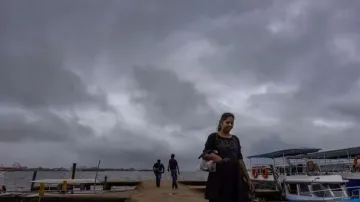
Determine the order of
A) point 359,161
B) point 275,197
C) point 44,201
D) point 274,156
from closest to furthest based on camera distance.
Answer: point 44,201, point 275,197, point 359,161, point 274,156

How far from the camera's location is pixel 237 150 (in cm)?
374

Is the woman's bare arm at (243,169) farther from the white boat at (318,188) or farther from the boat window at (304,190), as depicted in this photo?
the boat window at (304,190)

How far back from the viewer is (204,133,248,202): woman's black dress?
3.53 meters

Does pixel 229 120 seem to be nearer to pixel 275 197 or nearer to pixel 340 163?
pixel 275 197

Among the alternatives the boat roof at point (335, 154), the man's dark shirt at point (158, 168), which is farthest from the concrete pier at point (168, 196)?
the boat roof at point (335, 154)

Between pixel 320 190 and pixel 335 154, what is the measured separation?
1241cm

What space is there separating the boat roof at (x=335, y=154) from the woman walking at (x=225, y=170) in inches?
897

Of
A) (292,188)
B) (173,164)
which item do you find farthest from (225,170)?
(292,188)

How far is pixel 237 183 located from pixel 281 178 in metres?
18.2

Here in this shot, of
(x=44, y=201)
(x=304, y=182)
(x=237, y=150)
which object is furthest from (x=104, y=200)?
(x=304, y=182)

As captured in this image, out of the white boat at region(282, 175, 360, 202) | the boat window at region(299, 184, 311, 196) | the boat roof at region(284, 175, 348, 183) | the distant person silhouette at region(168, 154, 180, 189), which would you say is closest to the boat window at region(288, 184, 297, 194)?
the white boat at region(282, 175, 360, 202)

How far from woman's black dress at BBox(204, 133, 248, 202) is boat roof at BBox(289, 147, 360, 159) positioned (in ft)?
74.9

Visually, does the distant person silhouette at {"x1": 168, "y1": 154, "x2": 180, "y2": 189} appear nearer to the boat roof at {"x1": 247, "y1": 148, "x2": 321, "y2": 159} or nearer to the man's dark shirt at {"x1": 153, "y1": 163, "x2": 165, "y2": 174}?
the man's dark shirt at {"x1": 153, "y1": 163, "x2": 165, "y2": 174}

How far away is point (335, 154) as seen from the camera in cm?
2812
